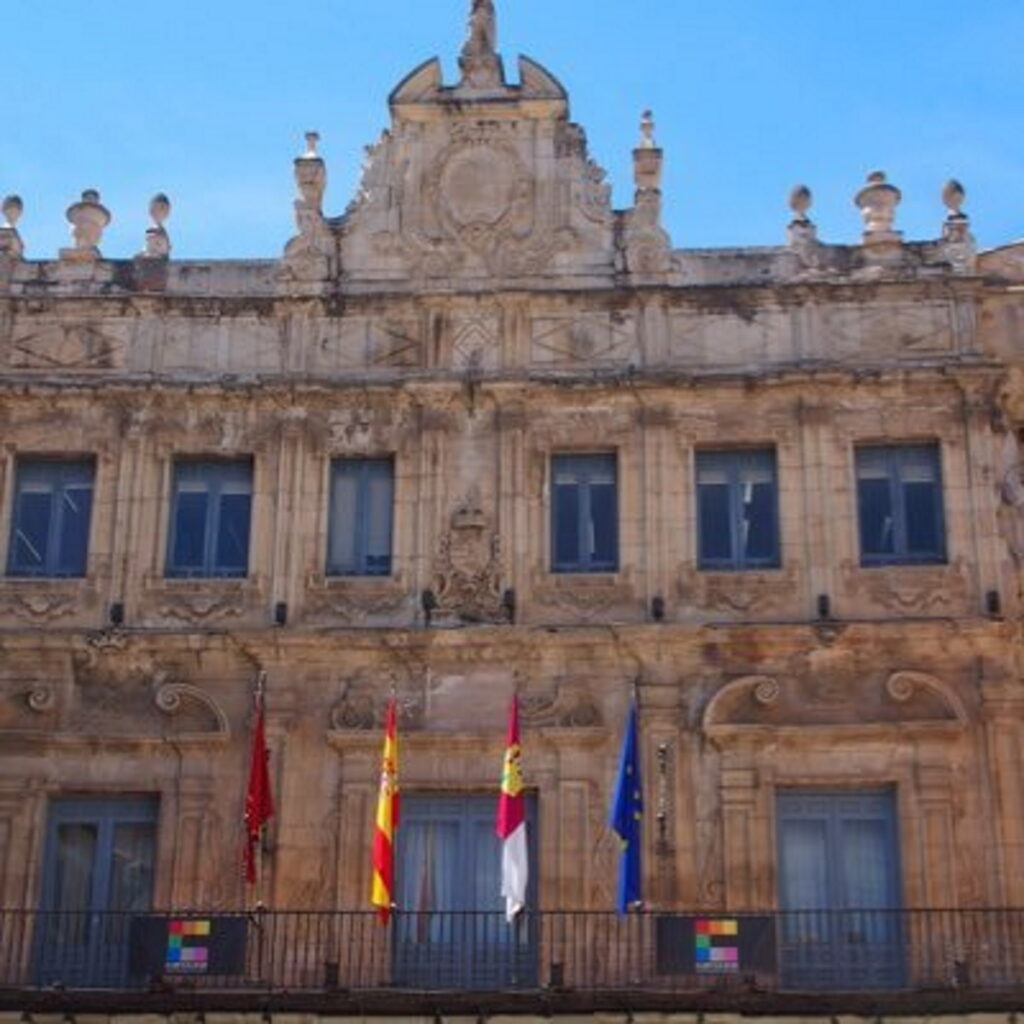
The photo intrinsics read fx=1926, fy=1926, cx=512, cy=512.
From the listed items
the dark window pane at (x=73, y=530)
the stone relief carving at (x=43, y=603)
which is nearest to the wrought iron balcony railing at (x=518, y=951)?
the stone relief carving at (x=43, y=603)

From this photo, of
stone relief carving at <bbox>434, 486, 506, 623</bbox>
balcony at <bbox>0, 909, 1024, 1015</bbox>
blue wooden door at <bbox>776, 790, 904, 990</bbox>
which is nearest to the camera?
balcony at <bbox>0, 909, 1024, 1015</bbox>

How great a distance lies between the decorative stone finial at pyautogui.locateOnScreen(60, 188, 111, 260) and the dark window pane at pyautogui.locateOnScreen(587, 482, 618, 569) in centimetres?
601

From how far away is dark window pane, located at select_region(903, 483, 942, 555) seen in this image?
1892cm

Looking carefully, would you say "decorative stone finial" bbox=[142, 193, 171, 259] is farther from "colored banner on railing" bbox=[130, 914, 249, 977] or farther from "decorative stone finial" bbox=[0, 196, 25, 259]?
"colored banner on railing" bbox=[130, 914, 249, 977]

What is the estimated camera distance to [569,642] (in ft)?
60.4

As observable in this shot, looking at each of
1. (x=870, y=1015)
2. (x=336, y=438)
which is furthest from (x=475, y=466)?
(x=870, y=1015)

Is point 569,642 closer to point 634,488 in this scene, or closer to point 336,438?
point 634,488

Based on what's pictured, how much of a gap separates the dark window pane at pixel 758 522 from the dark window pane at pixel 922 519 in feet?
4.35

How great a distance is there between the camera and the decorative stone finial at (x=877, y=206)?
65.9 feet

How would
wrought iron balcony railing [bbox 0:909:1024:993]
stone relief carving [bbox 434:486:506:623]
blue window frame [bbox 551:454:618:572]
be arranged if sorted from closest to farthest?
wrought iron balcony railing [bbox 0:909:1024:993], stone relief carving [bbox 434:486:506:623], blue window frame [bbox 551:454:618:572]

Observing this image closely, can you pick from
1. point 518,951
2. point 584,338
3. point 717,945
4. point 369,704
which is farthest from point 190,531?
point 717,945

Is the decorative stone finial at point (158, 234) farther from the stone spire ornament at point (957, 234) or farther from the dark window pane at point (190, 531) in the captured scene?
the stone spire ornament at point (957, 234)

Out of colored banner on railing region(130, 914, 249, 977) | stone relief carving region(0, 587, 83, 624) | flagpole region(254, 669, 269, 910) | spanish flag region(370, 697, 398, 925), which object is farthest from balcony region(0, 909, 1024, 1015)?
stone relief carving region(0, 587, 83, 624)

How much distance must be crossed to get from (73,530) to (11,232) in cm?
348
